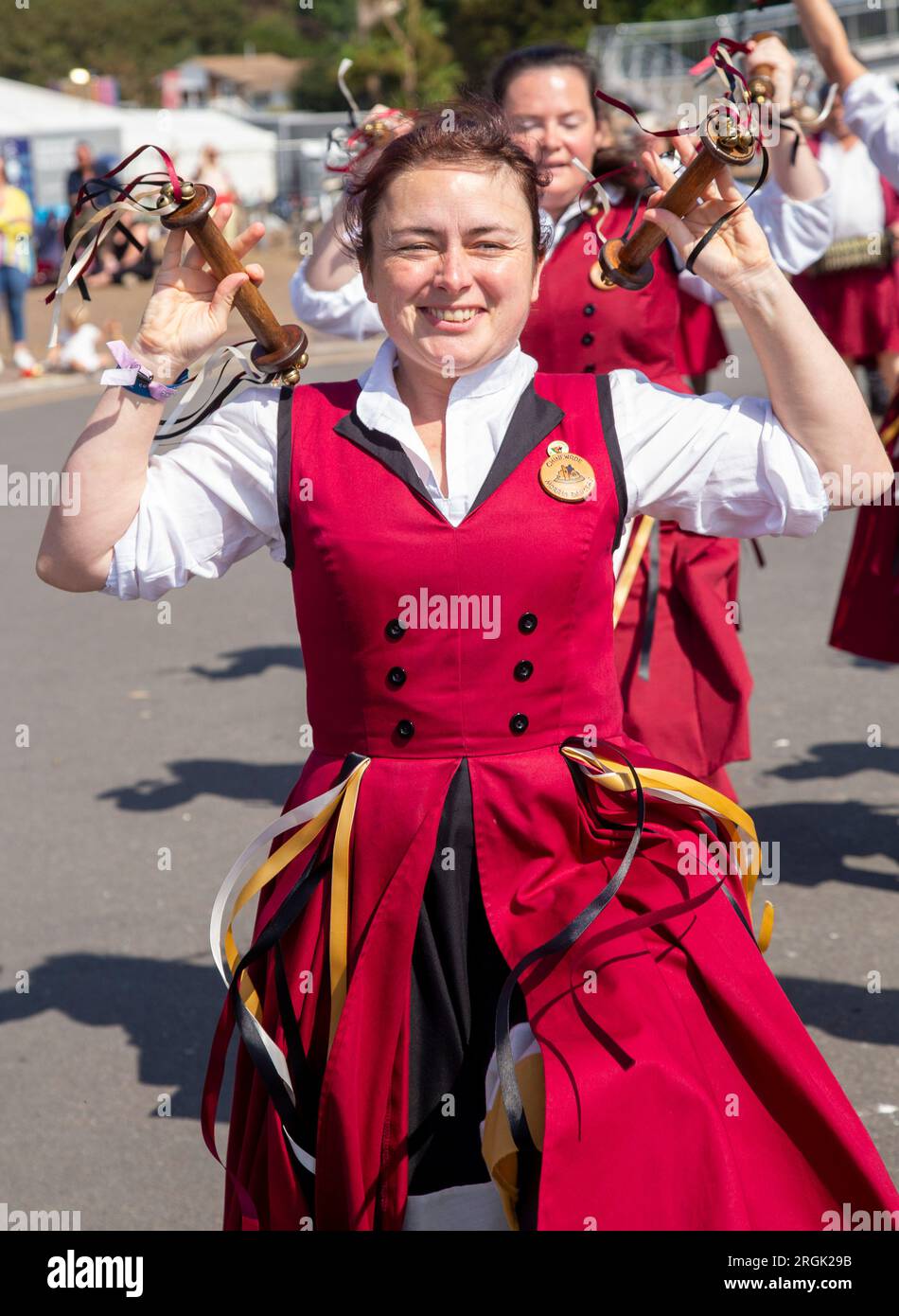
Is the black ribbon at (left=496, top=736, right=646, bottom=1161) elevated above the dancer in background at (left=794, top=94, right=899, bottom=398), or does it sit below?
below

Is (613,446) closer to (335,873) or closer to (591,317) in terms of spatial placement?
(335,873)

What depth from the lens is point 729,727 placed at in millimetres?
4074

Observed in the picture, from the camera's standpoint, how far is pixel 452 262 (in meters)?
2.49

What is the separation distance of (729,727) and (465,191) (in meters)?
1.86

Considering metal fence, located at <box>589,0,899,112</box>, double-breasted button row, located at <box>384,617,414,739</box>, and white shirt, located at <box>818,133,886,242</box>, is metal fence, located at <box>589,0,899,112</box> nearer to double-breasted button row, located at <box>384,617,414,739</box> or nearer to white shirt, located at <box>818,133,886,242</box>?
white shirt, located at <box>818,133,886,242</box>

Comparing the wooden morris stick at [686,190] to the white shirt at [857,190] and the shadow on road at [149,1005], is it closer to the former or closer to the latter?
the shadow on road at [149,1005]

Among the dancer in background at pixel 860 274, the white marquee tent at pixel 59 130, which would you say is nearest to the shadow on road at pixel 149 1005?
the dancer in background at pixel 860 274

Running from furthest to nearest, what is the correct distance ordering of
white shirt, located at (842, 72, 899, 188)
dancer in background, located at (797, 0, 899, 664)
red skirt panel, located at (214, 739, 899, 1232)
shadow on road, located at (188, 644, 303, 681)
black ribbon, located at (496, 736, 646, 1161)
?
shadow on road, located at (188, 644, 303, 681)
dancer in background, located at (797, 0, 899, 664)
white shirt, located at (842, 72, 899, 188)
black ribbon, located at (496, 736, 646, 1161)
red skirt panel, located at (214, 739, 899, 1232)

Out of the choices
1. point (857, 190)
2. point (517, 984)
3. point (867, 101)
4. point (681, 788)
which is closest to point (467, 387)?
point (681, 788)

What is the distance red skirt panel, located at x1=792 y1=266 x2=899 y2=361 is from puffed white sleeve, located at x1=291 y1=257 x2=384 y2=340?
5002mm

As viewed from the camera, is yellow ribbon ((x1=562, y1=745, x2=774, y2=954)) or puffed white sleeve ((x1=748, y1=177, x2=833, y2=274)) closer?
yellow ribbon ((x1=562, y1=745, x2=774, y2=954))

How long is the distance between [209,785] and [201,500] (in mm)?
3524

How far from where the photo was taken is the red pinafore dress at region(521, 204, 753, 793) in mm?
3986

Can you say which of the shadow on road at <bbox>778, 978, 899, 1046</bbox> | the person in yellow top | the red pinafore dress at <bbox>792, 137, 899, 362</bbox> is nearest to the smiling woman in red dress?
the shadow on road at <bbox>778, 978, 899, 1046</bbox>
